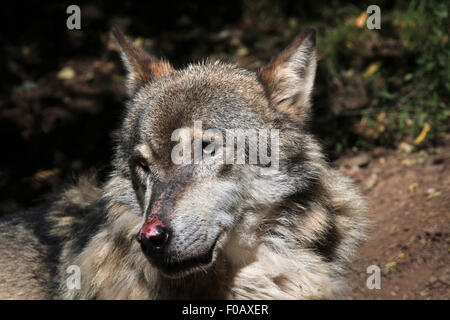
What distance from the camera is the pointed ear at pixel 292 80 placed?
4055mm

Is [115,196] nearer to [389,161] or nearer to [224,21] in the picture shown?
[389,161]

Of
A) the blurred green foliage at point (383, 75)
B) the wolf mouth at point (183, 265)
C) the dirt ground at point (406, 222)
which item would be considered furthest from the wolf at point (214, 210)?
the blurred green foliage at point (383, 75)

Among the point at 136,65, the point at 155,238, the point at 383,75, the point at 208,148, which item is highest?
the point at 383,75

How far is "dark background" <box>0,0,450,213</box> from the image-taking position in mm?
7375

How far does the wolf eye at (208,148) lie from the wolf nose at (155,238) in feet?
2.26

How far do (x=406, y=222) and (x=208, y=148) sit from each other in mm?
2846

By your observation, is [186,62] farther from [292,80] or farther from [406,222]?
[406,222]

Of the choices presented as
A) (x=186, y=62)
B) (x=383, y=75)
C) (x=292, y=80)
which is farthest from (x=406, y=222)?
(x=383, y=75)

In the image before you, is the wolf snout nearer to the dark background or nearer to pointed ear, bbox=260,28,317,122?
pointed ear, bbox=260,28,317,122

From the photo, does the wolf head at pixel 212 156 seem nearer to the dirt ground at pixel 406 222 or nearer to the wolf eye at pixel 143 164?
the wolf eye at pixel 143 164

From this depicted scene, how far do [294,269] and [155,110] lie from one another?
1.47m

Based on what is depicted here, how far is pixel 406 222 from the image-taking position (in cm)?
565

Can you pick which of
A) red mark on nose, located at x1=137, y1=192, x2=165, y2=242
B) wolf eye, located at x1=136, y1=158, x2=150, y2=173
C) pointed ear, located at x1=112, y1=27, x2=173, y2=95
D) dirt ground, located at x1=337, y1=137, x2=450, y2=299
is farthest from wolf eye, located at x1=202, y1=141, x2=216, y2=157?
dirt ground, located at x1=337, y1=137, x2=450, y2=299
